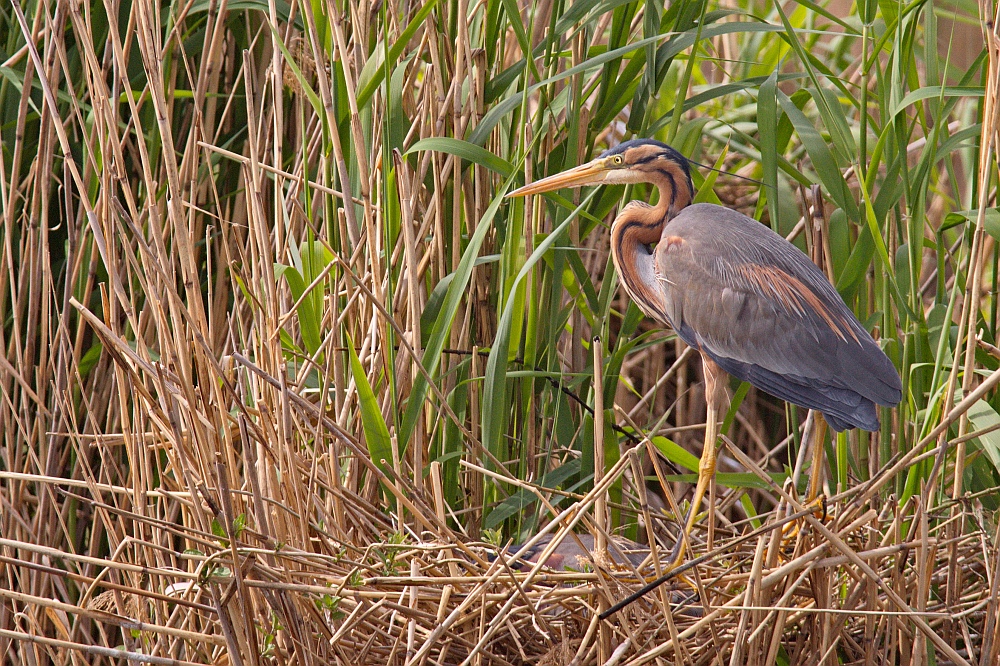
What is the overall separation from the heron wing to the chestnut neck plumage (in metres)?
0.02

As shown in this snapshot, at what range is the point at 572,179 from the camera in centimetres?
112

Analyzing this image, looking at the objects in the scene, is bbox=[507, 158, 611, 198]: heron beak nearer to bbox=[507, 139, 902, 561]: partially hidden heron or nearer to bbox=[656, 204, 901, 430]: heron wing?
bbox=[507, 139, 902, 561]: partially hidden heron

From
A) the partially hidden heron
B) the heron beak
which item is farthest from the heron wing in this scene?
the heron beak

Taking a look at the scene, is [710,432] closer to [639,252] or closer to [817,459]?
→ [817,459]

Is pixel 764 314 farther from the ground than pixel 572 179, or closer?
closer

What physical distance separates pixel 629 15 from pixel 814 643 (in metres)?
0.78

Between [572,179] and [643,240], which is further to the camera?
[643,240]

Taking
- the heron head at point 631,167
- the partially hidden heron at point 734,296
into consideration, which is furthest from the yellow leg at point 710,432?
the heron head at point 631,167

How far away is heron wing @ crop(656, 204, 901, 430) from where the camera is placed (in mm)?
1076

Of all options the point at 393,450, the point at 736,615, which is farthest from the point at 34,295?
the point at 736,615

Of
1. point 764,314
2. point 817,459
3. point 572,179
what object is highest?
point 572,179

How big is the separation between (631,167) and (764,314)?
9.1 inches

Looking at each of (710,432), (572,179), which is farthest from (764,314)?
(572,179)

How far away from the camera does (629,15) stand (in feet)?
4.04
